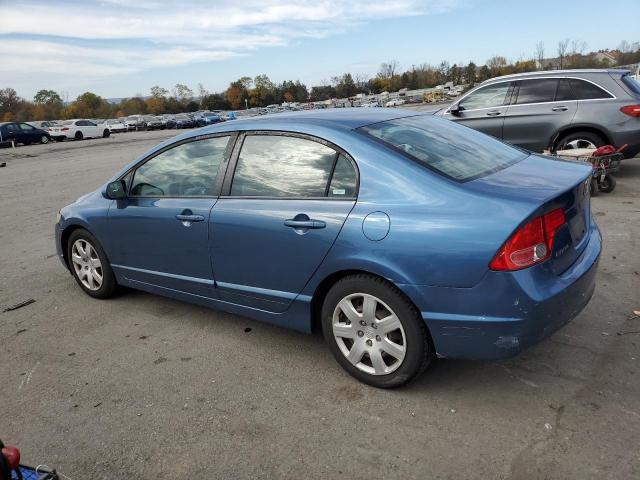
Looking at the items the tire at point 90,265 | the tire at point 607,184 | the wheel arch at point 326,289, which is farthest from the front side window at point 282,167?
the tire at point 607,184

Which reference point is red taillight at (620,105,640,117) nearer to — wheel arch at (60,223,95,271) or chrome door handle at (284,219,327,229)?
chrome door handle at (284,219,327,229)

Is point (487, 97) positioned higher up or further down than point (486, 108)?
higher up

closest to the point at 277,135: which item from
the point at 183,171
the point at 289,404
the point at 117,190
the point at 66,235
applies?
the point at 183,171

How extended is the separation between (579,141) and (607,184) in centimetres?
102

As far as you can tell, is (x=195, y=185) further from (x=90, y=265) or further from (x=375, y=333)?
(x=375, y=333)

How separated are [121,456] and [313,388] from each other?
112 centimetres

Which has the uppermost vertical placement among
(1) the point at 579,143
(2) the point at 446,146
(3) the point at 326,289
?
(2) the point at 446,146

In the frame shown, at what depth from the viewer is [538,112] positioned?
8.56m

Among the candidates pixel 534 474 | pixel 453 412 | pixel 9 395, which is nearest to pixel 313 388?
pixel 453 412

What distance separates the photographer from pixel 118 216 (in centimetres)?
438

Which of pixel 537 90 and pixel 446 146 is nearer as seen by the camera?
pixel 446 146

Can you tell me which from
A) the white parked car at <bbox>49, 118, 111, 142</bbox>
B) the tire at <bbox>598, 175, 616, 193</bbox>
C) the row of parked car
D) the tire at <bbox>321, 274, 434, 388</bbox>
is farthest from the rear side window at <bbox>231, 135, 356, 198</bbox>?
the white parked car at <bbox>49, 118, 111, 142</bbox>

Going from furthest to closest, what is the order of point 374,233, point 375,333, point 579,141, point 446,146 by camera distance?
1. point 579,141
2. point 446,146
3. point 375,333
4. point 374,233

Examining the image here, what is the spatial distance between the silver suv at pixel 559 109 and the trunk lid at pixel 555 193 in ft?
18.0
